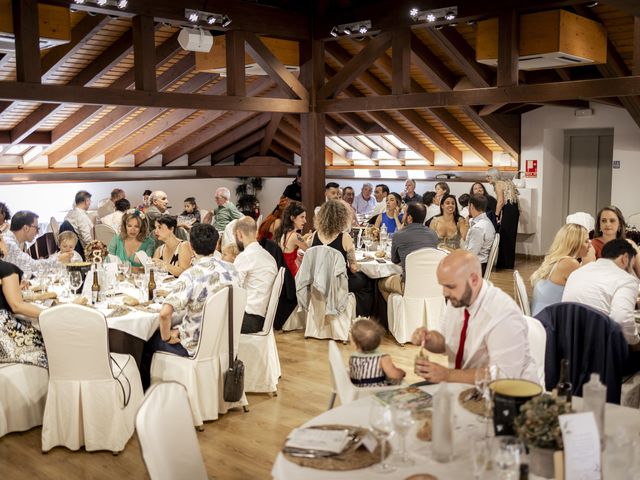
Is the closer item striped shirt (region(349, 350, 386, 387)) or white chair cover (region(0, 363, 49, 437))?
striped shirt (region(349, 350, 386, 387))

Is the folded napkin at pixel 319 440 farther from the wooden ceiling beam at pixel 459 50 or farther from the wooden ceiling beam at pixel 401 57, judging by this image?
the wooden ceiling beam at pixel 459 50

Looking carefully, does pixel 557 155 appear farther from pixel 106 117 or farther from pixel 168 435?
pixel 168 435

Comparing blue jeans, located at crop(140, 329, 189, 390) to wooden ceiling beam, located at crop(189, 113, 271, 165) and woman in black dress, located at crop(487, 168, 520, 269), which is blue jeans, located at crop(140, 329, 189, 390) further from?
wooden ceiling beam, located at crop(189, 113, 271, 165)

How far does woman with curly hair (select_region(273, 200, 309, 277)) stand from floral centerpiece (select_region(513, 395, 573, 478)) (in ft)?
17.0

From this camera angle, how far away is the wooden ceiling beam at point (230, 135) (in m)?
14.3

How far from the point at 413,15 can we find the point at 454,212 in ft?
7.23

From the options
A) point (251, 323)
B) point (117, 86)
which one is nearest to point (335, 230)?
point (251, 323)

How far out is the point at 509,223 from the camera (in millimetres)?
11766

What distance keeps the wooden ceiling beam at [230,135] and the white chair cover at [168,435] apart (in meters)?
11.2

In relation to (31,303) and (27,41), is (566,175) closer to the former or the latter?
(27,41)

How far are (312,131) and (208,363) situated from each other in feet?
17.7

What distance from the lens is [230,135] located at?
48.5ft

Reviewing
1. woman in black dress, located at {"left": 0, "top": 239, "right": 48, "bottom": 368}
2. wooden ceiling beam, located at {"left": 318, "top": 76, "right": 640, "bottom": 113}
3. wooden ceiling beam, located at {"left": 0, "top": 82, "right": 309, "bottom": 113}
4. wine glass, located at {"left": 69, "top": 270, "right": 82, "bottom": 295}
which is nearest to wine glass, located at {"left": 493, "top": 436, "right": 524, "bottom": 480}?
woman in black dress, located at {"left": 0, "top": 239, "right": 48, "bottom": 368}

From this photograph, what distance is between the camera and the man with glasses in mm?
6340
